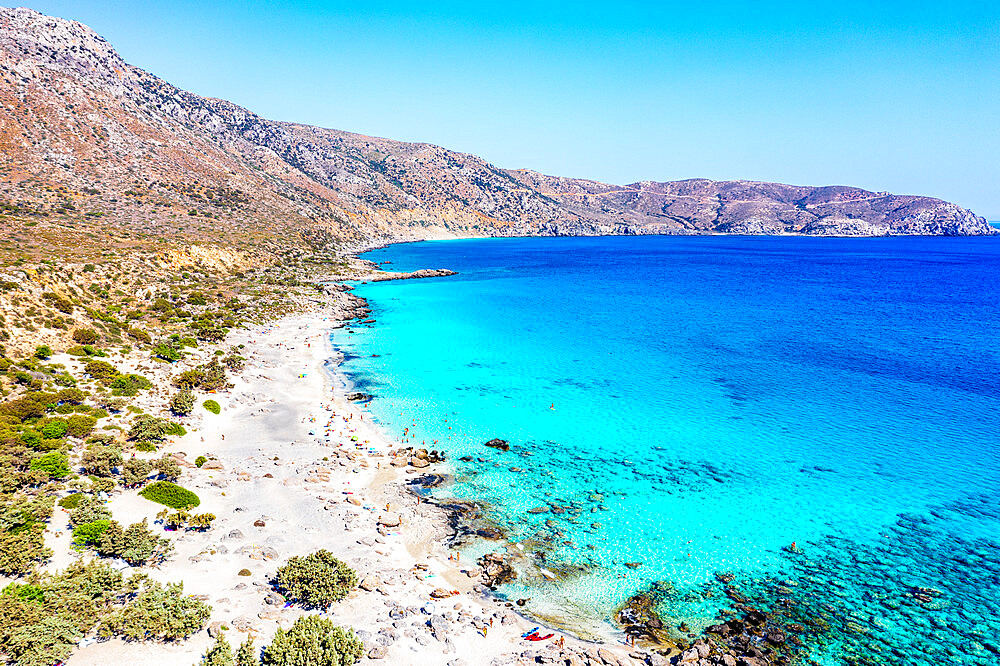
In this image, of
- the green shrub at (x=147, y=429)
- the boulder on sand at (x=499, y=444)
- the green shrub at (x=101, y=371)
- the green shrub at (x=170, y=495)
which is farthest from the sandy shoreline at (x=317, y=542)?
the green shrub at (x=101, y=371)

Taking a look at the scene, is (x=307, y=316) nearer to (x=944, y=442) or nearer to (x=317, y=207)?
(x=944, y=442)

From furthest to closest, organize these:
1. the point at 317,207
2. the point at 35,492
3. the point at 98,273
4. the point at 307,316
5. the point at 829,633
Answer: the point at 317,207 → the point at 307,316 → the point at 98,273 → the point at 35,492 → the point at 829,633

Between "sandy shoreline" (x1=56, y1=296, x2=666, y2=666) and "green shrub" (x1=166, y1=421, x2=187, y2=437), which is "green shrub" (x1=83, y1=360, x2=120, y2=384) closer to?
"sandy shoreline" (x1=56, y1=296, x2=666, y2=666)

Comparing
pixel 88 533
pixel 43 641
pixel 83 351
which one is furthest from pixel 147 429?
pixel 43 641

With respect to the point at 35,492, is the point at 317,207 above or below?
above

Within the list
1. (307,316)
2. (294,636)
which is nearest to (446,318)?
(307,316)

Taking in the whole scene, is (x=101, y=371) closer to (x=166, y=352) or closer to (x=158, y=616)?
(x=166, y=352)
